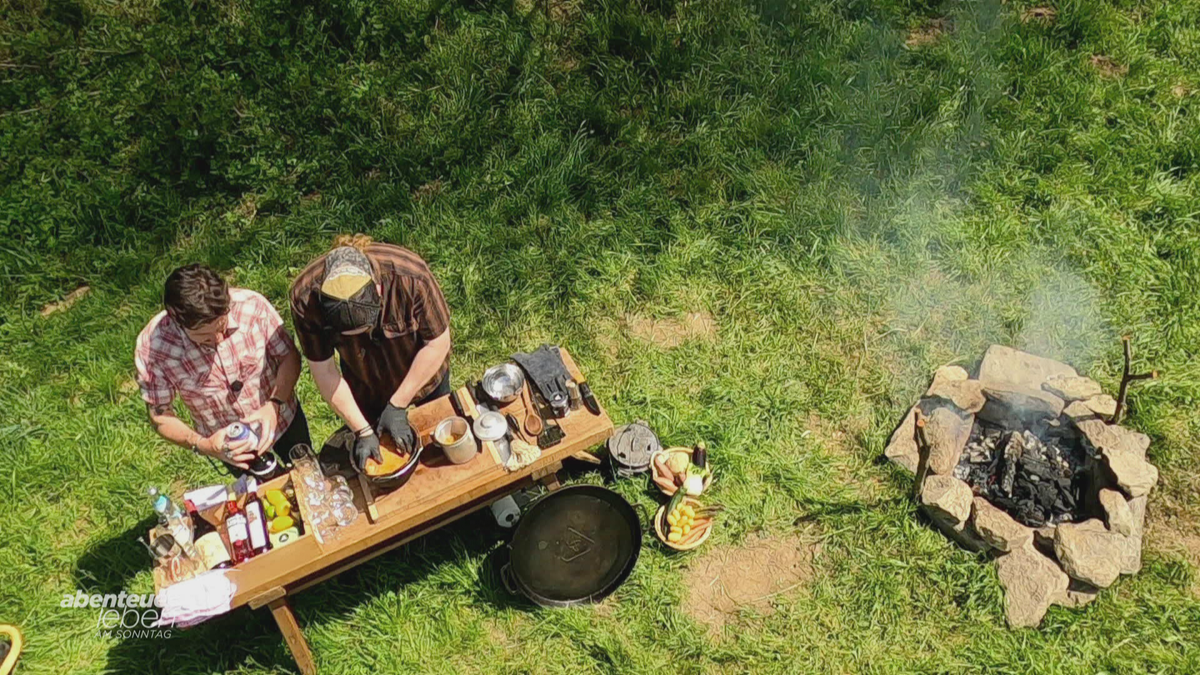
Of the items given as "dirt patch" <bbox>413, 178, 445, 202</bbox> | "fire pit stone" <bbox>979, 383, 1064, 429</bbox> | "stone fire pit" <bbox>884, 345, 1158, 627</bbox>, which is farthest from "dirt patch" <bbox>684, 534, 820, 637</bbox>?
"dirt patch" <bbox>413, 178, 445, 202</bbox>

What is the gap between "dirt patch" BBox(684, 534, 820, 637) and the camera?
4.56 meters

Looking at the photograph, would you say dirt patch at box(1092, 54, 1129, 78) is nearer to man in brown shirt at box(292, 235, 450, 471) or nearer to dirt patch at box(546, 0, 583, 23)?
dirt patch at box(546, 0, 583, 23)

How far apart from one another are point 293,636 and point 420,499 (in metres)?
→ 0.96

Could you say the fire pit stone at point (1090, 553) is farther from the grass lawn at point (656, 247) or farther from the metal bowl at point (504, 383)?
the metal bowl at point (504, 383)

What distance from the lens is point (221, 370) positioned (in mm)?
3803

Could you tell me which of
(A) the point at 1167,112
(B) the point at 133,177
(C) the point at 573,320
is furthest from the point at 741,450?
(B) the point at 133,177

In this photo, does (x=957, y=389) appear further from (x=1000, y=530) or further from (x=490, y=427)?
(x=490, y=427)

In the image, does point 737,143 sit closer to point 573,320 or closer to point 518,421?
point 573,320

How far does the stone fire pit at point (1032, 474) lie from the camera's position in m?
4.31

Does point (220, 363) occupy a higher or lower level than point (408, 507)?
higher

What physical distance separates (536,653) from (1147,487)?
3.29 m

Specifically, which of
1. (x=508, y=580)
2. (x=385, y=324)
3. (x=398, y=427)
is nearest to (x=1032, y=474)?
(x=508, y=580)

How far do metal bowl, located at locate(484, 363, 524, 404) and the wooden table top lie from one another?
6 centimetres

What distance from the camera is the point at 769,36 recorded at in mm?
6883
